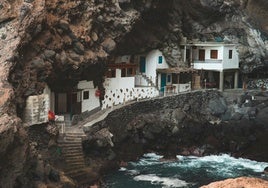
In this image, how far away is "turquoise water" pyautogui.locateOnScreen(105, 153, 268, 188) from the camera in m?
37.7

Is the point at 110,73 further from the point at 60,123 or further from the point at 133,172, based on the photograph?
the point at 133,172

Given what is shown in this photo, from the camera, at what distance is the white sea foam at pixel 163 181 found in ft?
122

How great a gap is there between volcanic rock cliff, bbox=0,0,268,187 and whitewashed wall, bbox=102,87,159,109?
97.6 inches

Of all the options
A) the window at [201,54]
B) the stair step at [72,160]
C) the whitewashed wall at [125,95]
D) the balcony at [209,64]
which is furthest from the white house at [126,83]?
the stair step at [72,160]

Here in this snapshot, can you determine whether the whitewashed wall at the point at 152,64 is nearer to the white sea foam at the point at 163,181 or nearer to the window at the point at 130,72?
the window at the point at 130,72

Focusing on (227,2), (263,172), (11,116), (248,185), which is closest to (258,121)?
(263,172)

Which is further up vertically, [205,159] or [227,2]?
[227,2]

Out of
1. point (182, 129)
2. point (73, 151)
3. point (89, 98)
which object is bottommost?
point (73, 151)

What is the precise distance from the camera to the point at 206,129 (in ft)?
166

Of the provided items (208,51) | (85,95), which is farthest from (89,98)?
(208,51)

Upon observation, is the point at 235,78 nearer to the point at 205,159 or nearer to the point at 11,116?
the point at 205,159

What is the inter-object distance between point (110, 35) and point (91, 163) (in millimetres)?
14474

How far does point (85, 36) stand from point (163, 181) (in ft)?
47.9

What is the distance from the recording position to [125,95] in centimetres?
5178
